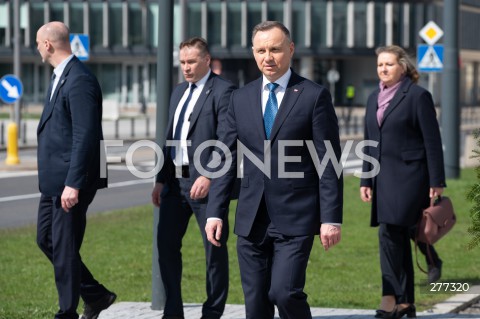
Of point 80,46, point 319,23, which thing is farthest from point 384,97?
point 319,23

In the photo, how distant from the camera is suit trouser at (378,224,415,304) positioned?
27.7 ft

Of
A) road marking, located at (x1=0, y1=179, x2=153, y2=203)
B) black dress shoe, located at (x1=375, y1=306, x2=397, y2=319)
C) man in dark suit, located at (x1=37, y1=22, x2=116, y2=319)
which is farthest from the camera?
road marking, located at (x1=0, y1=179, x2=153, y2=203)

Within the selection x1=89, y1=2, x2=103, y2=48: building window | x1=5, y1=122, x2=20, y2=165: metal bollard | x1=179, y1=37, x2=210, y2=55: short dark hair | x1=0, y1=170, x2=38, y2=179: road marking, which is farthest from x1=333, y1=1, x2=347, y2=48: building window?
x1=179, y1=37, x2=210, y2=55: short dark hair

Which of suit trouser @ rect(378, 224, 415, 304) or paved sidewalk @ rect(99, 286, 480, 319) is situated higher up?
suit trouser @ rect(378, 224, 415, 304)

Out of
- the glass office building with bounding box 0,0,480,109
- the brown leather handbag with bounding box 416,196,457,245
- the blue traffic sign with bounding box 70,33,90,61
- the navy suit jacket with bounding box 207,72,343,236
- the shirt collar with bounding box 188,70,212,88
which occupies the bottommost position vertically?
the brown leather handbag with bounding box 416,196,457,245

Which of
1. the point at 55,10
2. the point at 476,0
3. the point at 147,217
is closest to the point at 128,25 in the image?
the point at 55,10

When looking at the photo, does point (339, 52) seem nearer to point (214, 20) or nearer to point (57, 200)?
point (214, 20)

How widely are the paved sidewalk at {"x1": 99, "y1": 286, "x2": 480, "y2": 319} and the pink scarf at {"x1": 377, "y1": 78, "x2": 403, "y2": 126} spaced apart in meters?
1.39

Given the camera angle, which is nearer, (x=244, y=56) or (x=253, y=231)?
(x=253, y=231)

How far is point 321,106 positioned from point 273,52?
372mm

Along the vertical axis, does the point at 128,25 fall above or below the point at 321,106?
above

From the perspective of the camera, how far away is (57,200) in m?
7.41

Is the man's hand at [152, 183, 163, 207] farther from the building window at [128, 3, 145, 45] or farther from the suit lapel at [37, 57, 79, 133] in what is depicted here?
the building window at [128, 3, 145, 45]

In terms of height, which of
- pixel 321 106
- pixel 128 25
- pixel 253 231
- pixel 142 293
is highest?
pixel 128 25
